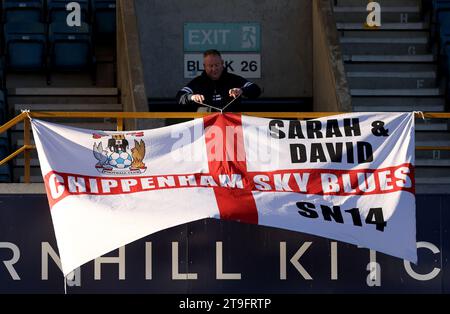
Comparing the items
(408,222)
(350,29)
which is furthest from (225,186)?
(350,29)

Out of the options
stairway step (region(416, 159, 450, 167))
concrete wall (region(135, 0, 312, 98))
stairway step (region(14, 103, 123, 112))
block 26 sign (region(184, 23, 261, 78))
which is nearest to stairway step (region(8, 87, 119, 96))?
stairway step (region(14, 103, 123, 112))

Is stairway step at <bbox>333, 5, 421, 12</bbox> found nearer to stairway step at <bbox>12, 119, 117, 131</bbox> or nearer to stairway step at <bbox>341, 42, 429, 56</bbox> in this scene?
stairway step at <bbox>341, 42, 429, 56</bbox>

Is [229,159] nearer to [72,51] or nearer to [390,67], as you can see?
[390,67]

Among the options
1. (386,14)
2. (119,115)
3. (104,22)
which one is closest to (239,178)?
(119,115)

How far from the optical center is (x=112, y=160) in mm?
12695

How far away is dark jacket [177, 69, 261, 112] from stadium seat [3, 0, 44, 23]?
701cm

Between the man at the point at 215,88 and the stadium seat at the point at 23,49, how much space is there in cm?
578

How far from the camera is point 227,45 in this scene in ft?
63.1

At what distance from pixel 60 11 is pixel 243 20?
257 centimetres

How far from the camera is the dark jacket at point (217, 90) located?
44.1 ft

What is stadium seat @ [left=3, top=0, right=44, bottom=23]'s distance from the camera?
66.4 feet

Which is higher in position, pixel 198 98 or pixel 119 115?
pixel 198 98

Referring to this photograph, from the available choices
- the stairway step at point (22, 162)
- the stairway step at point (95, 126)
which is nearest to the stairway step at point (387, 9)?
the stairway step at point (95, 126)

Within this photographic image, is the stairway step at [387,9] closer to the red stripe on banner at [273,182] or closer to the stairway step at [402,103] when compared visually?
the stairway step at [402,103]
